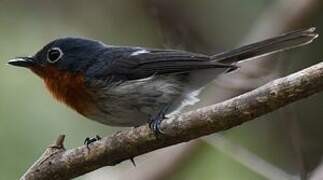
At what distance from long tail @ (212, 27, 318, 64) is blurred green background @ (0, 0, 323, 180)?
863 millimetres

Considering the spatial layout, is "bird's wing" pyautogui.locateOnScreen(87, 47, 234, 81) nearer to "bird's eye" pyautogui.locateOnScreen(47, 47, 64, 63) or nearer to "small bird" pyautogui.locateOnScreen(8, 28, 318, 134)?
"small bird" pyautogui.locateOnScreen(8, 28, 318, 134)

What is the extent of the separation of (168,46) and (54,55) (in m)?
1.41

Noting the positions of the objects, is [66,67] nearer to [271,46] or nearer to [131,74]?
[131,74]

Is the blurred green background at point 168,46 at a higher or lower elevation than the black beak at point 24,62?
lower

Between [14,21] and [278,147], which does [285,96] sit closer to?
[278,147]

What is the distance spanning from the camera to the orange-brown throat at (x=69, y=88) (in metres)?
4.31

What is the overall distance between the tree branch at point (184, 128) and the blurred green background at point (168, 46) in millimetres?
1616

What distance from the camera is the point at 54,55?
459cm

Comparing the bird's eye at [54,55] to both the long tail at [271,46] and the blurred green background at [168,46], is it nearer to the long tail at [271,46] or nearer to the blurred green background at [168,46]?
the long tail at [271,46]

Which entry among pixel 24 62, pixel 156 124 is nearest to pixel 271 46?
pixel 156 124

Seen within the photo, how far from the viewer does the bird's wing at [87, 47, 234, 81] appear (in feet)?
14.2

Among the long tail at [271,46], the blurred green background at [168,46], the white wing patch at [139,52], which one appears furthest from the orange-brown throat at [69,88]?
the blurred green background at [168,46]

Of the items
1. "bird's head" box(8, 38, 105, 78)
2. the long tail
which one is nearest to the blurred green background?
the long tail

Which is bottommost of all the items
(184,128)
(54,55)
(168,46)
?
(184,128)
